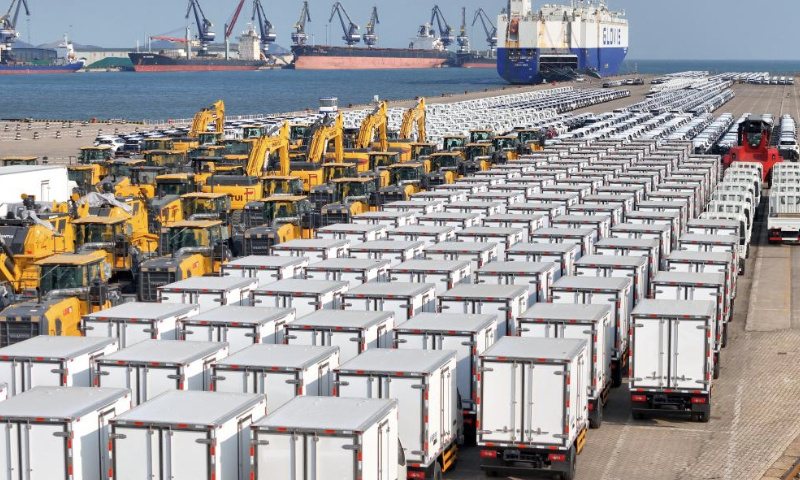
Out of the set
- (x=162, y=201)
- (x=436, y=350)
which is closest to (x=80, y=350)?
(x=436, y=350)

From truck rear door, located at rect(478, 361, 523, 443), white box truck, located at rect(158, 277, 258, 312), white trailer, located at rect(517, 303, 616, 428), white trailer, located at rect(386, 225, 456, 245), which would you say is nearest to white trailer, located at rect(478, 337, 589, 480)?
truck rear door, located at rect(478, 361, 523, 443)

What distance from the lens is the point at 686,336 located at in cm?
2322

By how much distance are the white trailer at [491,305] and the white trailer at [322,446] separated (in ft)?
25.0

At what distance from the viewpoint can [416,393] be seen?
1945cm

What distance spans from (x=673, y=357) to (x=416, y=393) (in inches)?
234

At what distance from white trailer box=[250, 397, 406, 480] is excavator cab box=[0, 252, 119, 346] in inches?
402

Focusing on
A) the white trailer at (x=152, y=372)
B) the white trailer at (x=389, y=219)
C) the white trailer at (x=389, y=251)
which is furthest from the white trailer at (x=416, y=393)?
the white trailer at (x=389, y=219)

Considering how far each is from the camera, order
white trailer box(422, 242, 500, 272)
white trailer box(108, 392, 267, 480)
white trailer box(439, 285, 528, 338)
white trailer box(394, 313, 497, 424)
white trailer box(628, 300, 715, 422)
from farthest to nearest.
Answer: white trailer box(422, 242, 500, 272)
white trailer box(439, 285, 528, 338)
white trailer box(628, 300, 715, 422)
white trailer box(394, 313, 497, 424)
white trailer box(108, 392, 267, 480)

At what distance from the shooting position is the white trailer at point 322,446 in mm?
16969

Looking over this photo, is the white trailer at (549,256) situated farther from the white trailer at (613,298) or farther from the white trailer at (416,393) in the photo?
the white trailer at (416,393)

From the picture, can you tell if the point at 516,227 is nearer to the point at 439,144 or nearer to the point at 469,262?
the point at 469,262

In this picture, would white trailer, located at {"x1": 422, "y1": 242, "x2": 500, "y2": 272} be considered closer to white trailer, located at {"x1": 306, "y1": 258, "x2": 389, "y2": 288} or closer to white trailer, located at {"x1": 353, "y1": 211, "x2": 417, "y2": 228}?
white trailer, located at {"x1": 306, "y1": 258, "x2": 389, "y2": 288}

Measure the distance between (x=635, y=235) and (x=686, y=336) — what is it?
11324 mm

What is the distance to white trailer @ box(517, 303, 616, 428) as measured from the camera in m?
23.0
